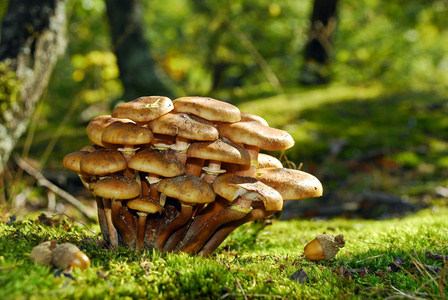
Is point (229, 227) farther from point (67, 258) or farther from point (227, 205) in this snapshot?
point (67, 258)

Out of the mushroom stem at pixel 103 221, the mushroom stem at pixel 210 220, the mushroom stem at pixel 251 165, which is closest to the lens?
the mushroom stem at pixel 210 220

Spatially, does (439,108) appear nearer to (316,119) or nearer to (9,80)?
(316,119)

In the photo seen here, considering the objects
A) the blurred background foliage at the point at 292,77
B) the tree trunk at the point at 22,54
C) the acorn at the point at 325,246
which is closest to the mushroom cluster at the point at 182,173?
the acorn at the point at 325,246

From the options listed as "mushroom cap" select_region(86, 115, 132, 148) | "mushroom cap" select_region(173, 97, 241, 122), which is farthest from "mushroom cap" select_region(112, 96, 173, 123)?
"mushroom cap" select_region(86, 115, 132, 148)

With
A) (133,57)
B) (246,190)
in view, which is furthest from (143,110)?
(133,57)

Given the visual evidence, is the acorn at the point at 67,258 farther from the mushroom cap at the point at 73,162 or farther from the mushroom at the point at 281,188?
the mushroom at the point at 281,188

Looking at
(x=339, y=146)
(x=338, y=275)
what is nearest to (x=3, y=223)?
(x=338, y=275)
